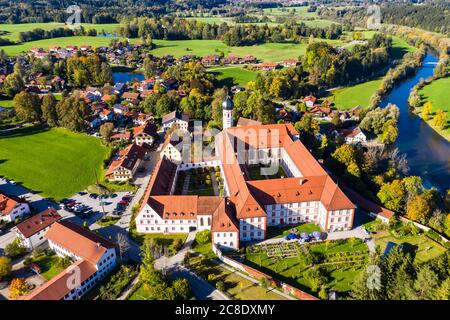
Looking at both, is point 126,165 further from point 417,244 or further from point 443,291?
point 443,291

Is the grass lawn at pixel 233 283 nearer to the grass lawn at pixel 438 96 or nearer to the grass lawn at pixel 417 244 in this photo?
the grass lawn at pixel 417 244

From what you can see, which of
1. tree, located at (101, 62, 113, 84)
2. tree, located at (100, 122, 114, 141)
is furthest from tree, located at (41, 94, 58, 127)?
tree, located at (101, 62, 113, 84)

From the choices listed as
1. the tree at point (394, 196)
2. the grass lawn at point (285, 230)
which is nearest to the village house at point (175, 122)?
the grass lawn at point (285, 230)

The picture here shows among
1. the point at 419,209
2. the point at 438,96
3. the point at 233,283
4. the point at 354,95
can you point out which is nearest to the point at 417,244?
the point at 419,209

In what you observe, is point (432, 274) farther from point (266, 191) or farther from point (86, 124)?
point (86, 124)

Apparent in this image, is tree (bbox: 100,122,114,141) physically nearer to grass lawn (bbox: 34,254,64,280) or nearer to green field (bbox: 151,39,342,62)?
grass lawn (bbox: 34,254,64,280)
